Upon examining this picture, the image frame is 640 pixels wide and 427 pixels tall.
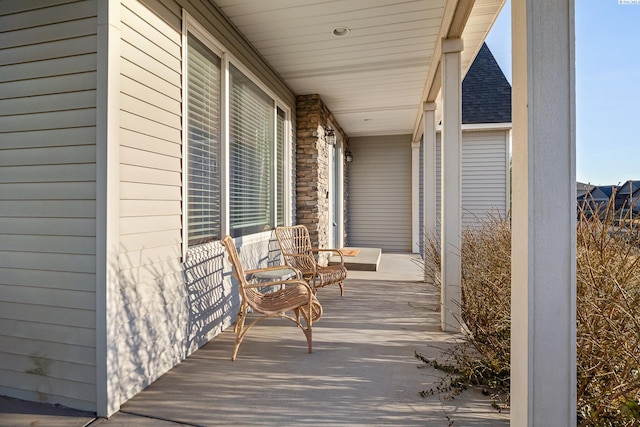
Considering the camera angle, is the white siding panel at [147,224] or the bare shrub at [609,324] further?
the white siding panel at [147,224]

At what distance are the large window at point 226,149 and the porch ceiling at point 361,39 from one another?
493 mm

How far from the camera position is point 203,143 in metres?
3.03

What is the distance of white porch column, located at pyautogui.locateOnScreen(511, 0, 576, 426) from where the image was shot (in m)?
1.29

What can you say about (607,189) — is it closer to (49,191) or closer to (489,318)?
(489,318)

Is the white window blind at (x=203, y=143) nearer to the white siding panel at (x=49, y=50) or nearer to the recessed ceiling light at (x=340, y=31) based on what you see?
the white siding panel at (x=49, y=50)

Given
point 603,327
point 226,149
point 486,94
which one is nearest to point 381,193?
point 486,94

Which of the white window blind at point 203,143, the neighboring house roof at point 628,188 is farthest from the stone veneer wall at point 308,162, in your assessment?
the neighboring house roof at point 628,188

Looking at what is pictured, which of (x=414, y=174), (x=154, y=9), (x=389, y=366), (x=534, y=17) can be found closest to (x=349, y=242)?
(x=414, y=174)

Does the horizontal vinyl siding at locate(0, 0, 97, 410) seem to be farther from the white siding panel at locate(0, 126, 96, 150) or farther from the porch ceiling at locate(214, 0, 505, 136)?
the porch ceiling at locate(214, 0, 505, 136)

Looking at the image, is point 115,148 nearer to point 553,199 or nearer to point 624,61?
point 553,199

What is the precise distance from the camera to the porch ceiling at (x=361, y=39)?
10.1 ft

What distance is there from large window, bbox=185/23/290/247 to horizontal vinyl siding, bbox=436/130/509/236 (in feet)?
18.8

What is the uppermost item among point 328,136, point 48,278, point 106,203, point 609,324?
point 328,136

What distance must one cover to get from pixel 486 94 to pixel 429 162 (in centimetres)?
456
